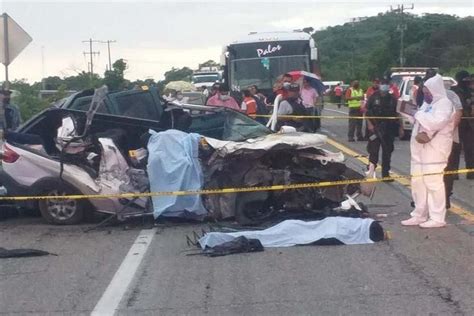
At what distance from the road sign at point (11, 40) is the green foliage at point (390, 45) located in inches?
1805

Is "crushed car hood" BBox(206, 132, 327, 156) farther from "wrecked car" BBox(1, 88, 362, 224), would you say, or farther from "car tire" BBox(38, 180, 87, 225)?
"car tire" BBox(38, 180, 87, 225)

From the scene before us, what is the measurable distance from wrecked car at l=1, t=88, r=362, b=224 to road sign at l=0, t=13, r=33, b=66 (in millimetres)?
4846

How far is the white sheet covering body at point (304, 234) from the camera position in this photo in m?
10.8

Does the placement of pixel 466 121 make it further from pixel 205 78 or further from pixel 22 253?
pixel 205 78

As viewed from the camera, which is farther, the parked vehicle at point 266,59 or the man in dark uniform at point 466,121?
the parked vehicle at point 266,59

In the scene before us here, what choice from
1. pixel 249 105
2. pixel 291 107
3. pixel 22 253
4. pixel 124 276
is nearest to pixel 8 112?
pixel 249 105

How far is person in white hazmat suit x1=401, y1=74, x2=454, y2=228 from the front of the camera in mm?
11836

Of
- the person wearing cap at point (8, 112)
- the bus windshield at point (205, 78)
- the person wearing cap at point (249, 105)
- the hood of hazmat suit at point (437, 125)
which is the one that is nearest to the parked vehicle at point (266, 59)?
the person wearing cap at point (249, 105)

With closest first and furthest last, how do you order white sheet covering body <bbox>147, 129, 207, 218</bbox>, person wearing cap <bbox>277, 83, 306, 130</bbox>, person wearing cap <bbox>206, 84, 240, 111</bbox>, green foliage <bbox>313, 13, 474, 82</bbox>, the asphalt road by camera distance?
the asphalt road, white sheet covering body <bbox>147, 129, 207, 218</bbox>, person wearing cap <bbox>277, 83, 306, 130</bbox>, person wearing cap <bbox>206, 84, 240, 111</bbox>, green foliage <bbox>313, 13, 474, 82</bbox>

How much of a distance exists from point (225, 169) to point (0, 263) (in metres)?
3.35

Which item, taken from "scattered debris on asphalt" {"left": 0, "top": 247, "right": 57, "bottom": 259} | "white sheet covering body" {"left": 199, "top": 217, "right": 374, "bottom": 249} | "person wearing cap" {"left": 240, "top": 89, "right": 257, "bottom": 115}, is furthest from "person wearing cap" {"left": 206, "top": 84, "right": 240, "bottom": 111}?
"scattered debris on asphalt" {"left": 0, "top": 247, "right": 57, "bottom": 259}

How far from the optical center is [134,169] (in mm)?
12695

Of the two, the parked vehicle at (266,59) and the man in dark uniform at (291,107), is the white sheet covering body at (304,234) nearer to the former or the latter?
the man in dark uniform at (291,107)

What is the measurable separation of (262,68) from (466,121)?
13.2m
